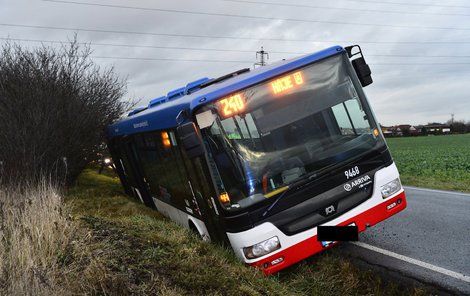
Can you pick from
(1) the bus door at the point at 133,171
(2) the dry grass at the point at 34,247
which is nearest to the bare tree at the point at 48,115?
(1) the bus door at the point at 133,171

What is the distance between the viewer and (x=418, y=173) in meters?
20.6

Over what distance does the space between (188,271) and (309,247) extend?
71.8 inches

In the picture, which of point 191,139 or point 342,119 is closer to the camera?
Result: point 191,139

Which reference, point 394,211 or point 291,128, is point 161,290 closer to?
point 291,128

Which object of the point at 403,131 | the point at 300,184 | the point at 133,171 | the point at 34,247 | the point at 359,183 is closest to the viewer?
the point at 34,247

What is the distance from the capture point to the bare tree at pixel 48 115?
14.4m

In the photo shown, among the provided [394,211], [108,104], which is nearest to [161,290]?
[394,211]

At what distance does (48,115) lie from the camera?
1550 cm

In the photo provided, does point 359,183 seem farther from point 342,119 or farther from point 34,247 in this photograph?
point 34,247

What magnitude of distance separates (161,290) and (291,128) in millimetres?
2828

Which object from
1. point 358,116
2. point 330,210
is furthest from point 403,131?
point 330,210

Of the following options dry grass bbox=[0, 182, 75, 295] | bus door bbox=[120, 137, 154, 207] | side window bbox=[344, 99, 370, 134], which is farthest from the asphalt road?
bus door bbox=[120, 137, 154, 207]

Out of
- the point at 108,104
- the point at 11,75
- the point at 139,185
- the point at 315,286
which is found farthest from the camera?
the point at 108,104

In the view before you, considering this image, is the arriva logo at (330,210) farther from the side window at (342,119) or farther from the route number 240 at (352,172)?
the side window at (342,119)
